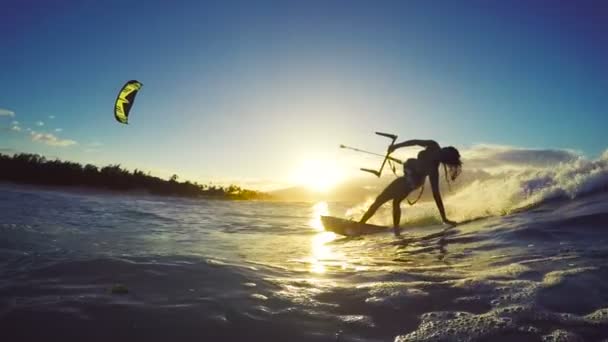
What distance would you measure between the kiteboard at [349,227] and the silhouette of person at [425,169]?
625mm

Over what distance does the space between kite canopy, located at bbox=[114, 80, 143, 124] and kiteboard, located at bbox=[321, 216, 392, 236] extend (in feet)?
21.2

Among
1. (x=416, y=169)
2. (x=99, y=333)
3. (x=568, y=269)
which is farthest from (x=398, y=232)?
(x=99, y=333)

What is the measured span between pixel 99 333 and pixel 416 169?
9.31 metres

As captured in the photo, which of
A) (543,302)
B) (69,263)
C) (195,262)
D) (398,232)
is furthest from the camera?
(398,232)

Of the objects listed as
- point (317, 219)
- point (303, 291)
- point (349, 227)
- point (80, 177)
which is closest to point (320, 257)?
point (303, 291)

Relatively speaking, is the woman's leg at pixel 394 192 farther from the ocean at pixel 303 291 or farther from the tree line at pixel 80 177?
the tree line at pixel 80 177

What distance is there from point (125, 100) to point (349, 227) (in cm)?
780

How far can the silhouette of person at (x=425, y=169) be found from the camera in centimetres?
1038

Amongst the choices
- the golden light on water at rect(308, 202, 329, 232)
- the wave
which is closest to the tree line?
the golden light on water at rect(308, 202, 329, 232)

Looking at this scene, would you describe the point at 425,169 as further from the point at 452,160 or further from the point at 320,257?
the point at 320,257

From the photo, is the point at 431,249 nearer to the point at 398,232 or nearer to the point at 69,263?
the point at 398,232

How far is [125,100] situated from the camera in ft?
41.5

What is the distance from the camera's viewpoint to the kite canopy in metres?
11.9

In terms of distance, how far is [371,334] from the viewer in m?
2.78
